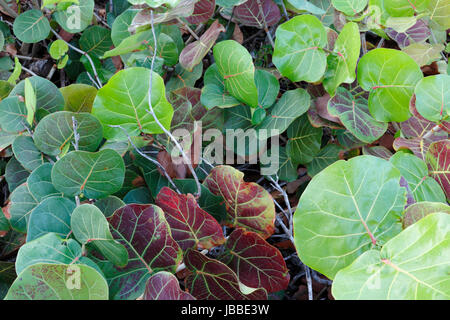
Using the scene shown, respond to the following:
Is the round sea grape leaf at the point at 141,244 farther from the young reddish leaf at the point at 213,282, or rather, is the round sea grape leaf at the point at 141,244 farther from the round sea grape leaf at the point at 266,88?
the round sea grape leaf at the point at 266,88

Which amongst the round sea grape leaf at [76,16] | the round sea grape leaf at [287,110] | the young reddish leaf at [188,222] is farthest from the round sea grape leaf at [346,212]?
the round sea grape leaf at [76,16]

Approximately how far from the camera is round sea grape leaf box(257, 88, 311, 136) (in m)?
0.79

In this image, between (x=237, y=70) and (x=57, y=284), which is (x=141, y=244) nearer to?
(x=57, y=284)

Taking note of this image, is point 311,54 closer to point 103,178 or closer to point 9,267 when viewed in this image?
point 103,178

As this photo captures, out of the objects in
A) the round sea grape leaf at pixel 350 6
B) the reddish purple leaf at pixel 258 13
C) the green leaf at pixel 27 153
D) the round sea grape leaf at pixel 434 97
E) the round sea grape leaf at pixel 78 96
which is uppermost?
the round sea grape leaf at pixel 350 6

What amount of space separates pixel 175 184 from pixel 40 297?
32 cm

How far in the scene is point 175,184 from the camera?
2.43 feet

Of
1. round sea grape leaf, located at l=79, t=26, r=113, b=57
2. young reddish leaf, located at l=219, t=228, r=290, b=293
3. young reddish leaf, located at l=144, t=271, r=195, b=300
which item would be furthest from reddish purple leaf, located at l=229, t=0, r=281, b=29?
young reddish leaf, located at l=144, t=271, r=195, b=300

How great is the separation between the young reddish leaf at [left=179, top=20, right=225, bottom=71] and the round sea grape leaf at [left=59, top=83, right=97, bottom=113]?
0.21 m

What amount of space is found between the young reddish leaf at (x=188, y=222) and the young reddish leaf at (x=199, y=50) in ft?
1.07

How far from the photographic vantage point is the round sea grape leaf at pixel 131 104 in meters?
0.66

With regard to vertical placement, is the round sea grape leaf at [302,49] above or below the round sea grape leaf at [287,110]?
above

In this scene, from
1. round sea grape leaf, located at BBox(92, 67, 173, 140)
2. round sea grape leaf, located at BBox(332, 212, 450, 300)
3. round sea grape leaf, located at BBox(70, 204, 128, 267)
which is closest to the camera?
round sea grape leaf, located at BBox(332, 212, 450, 300)

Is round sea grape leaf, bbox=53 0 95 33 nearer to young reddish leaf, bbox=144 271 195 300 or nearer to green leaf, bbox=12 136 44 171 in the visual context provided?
green leaf, bbox=12 136 44 171
